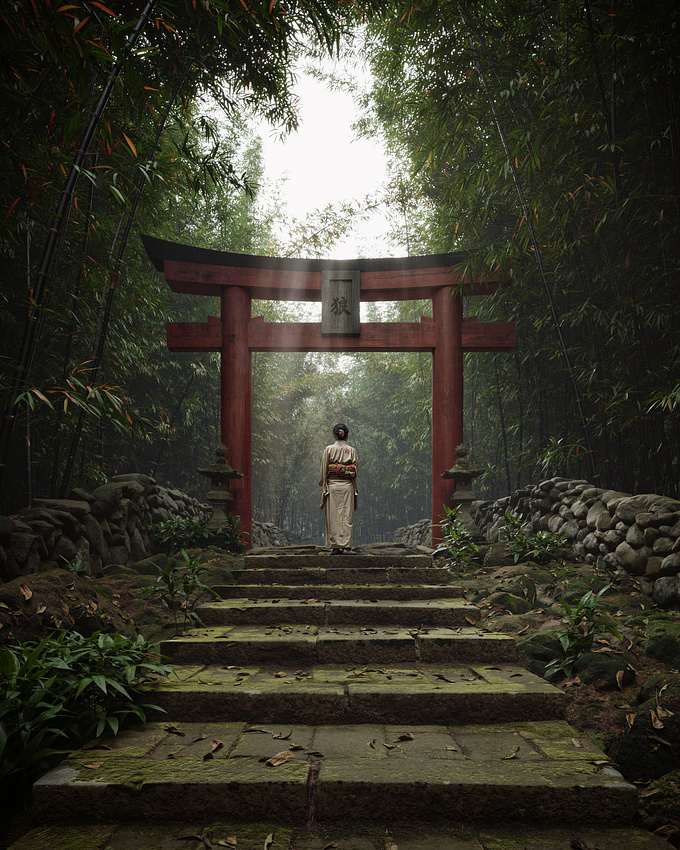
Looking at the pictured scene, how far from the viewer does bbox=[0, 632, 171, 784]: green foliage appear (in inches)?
77.3

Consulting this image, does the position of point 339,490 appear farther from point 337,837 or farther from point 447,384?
point 337,837

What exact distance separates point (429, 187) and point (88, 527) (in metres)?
6.98

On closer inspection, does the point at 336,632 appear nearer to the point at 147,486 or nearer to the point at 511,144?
the point at 147,486

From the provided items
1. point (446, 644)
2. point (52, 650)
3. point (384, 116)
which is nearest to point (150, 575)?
point (52, 650)

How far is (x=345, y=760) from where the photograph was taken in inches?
78.7

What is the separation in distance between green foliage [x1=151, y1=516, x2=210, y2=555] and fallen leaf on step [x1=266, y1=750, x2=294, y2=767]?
400cm

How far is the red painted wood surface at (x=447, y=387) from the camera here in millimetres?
6695

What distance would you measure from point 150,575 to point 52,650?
2573mm

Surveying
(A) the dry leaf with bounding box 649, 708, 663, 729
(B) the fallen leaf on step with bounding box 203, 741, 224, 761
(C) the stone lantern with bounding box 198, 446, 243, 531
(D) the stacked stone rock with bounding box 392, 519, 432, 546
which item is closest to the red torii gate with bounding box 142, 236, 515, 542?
(C) the stone lantern with bounding box 198, 446, 243, 531

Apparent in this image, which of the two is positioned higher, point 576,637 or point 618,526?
point 618,526

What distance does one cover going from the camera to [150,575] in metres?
4.80

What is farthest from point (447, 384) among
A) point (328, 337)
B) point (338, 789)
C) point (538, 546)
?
point (338, 789)

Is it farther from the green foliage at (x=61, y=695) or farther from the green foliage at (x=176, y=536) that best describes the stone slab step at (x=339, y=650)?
the green foliage at (x=176, y=536)

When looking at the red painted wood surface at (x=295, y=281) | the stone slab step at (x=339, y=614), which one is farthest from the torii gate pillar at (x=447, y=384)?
the stone slab step at (x=339, y=614)
